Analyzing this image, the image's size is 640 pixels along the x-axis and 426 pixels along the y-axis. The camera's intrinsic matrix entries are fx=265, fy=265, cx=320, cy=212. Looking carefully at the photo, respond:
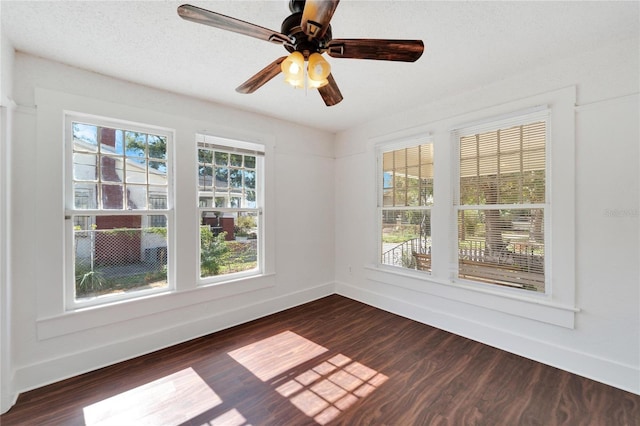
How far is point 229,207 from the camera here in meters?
3.27

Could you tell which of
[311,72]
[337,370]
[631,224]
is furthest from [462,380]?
[311,72]

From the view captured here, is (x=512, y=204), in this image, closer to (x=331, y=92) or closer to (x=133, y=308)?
(x=331, y=92)

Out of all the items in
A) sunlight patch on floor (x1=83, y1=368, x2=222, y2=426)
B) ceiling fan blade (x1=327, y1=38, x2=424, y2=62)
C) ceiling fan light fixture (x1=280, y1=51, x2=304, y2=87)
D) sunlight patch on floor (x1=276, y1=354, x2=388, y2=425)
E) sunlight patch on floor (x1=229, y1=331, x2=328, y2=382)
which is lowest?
sunlight patch on floor (x1=83, y1=368, x2=222, y2=426)

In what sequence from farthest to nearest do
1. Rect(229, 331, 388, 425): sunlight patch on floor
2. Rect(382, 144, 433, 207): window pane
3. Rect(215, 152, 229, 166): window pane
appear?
Rect(382, 144, 433, 207): window pane < Rect(215, 152, 229, 166): window pane < Rect(229, 331, 388, 425): sunlight patch on floor

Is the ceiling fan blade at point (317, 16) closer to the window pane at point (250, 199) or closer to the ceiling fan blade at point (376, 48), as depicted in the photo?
the ceiling fan blade at point (376, 48)

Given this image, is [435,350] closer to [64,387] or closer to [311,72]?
[311,72]

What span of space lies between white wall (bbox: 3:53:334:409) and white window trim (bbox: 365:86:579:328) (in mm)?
1865

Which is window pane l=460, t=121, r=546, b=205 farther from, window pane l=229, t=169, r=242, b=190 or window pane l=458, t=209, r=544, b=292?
window pane l=229, t=169, r=242, b=190

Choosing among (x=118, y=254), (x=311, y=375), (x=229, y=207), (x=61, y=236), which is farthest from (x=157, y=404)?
(x=229, y=207)

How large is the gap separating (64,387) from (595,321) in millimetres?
4300

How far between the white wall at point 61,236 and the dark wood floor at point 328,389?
231 millimetres

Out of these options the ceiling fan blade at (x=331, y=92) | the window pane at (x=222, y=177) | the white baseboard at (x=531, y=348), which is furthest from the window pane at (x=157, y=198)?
the white baseboard at (x=531, y=348)

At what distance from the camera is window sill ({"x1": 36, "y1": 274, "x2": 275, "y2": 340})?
2.20 m

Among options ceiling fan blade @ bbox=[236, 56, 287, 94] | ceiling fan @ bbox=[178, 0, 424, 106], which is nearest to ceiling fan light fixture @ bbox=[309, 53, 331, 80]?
ceiling fan @ bbox=[178, 0, 424, 106]
